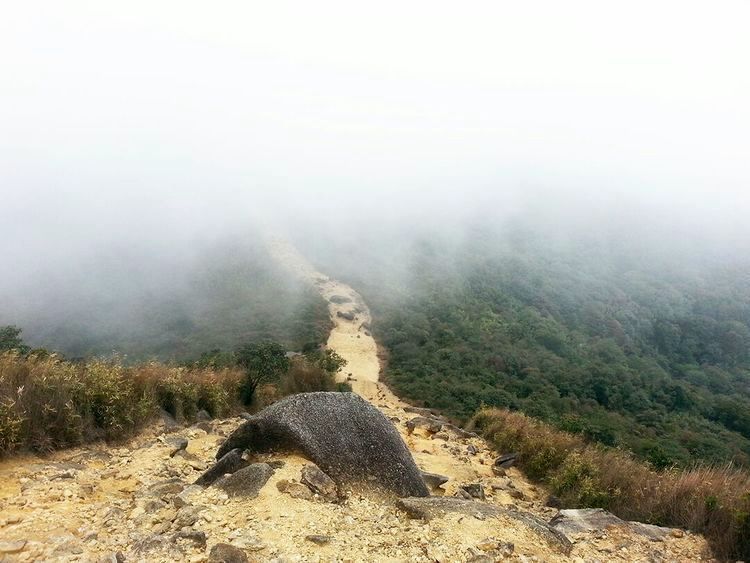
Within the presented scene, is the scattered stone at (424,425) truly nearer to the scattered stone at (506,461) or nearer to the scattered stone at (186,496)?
the scattered stone at (506,461)

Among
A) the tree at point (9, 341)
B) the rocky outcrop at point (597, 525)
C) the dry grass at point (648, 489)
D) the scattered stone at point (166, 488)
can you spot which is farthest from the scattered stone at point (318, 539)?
the tree at point (9, 341)

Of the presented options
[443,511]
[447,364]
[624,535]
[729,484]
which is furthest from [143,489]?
[447,364]

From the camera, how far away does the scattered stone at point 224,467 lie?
267 inches

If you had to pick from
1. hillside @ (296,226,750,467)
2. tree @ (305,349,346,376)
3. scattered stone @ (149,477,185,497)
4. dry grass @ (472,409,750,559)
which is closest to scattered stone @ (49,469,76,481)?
scattered stone @ (149,477,185,497)

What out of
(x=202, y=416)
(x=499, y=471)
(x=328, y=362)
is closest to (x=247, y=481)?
(x=202, y=416)

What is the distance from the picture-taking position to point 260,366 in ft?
54.8

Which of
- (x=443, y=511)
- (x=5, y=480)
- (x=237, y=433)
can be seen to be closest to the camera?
(x=5, y=480)

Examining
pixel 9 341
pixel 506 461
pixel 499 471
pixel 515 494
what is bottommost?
pixel 9 341

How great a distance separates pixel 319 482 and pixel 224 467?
5.16 ft

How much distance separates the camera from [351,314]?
4850 cm

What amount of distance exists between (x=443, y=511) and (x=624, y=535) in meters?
3.11

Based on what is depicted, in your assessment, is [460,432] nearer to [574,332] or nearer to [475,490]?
[475,490]

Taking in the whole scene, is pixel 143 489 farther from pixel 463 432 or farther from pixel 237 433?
pixel 463 432

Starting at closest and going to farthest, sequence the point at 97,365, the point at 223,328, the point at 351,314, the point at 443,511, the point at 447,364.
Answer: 1. the point at 443,511
2. the point at 97,365
3. the point at 447,364
4. the point at 223,328
5. the point at 351,314
